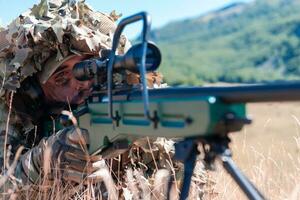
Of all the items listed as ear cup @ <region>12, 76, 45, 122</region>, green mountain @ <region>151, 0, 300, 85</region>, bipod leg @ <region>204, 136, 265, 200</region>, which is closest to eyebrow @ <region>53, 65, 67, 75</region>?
ear cup @ <region>12, 76, 45, 122</region>

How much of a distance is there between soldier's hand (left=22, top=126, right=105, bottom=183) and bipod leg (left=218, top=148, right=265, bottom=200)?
814mm

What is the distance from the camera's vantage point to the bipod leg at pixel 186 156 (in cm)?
236

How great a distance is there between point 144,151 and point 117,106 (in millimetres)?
1209

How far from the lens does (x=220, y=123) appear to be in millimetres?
2145

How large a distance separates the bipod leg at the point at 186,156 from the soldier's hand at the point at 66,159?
65cm

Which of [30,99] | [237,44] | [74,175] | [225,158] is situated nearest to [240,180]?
[225,158]

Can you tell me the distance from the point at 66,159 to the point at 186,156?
884mm

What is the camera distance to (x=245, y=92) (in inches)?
81.2

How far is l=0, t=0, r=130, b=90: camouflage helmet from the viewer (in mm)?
3777

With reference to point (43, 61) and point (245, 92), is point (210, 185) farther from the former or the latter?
point (245, 92)

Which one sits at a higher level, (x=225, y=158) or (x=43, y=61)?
(x=43, y=61)

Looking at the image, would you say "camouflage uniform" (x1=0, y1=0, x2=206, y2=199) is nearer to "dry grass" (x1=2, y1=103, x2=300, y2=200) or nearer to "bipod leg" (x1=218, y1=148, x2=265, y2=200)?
"dry grass" (x1=2, y1=103, x2=300, y2=200)

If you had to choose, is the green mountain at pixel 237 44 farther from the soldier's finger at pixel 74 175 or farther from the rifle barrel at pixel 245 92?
the rifle barrel at pixel 245 92

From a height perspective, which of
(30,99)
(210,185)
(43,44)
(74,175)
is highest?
(43,44)
